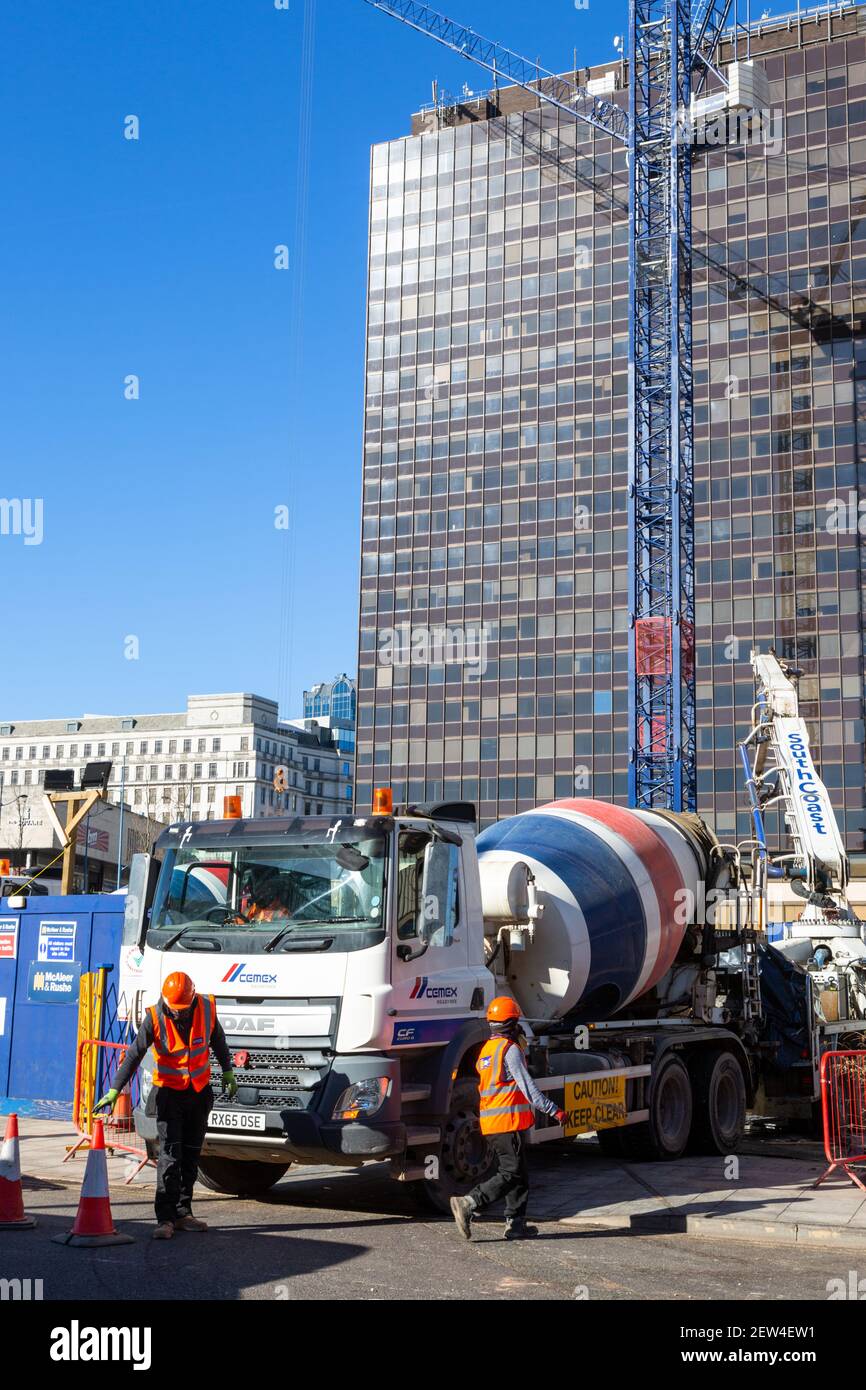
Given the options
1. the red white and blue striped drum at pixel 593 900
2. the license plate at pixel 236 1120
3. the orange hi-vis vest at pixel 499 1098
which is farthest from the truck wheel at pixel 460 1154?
the red white and blue striped drum at pixel 593 900

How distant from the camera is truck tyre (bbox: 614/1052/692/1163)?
14.0 m

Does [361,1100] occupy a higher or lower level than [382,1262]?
higher

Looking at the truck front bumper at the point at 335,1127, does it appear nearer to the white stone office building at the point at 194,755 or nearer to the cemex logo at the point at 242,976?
the cemex logo at the point at 242,976

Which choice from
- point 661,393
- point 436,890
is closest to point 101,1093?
point 436,890

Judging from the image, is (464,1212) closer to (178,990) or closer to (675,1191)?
(178,990)

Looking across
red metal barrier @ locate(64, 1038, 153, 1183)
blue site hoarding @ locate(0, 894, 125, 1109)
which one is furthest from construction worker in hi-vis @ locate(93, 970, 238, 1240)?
blue site hoarding @ locate(0, 894, 125, 1109)

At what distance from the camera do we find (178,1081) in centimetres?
998

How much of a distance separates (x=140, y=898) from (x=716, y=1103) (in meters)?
7.22

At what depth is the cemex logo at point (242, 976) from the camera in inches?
417

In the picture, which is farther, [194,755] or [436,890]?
[194,755]

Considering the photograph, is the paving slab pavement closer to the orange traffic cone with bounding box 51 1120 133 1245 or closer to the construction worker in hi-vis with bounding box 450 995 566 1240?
the construction worker in hi-vis with bounding box 450 995 566 1240

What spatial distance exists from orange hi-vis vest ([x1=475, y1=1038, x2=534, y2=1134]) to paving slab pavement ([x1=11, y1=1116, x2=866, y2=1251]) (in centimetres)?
145
